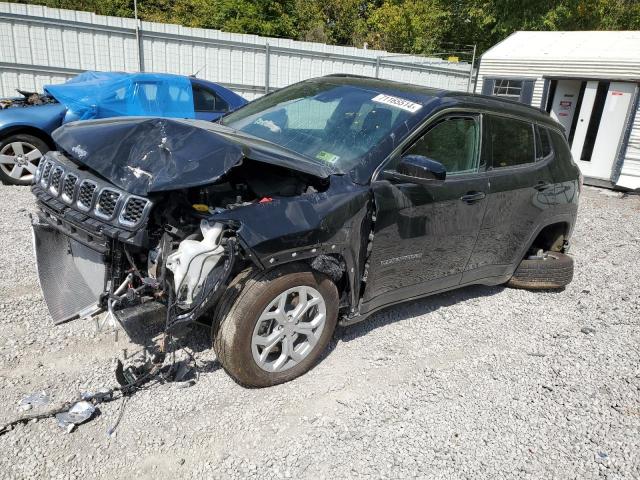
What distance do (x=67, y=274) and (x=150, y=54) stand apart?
10.8 metres

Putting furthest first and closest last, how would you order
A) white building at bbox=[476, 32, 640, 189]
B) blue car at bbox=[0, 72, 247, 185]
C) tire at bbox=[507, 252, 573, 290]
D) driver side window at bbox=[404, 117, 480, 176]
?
white building at bbox=[476, 32, 640, 189] → blue car at bbox=[0, 72, 247, 185] → tire at bbox=[507, 252, 573, 290] → driver side window at bbox=[404, 117, 480, 176]

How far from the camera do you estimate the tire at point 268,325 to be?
2.84 meters

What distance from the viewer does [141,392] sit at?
117 inches

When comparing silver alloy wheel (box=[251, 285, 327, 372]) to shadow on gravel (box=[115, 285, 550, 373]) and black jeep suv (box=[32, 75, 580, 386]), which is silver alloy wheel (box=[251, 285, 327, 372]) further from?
shadow on gravel (box=[115, 285, 550, 373])

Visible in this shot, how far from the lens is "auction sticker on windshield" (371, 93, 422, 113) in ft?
11.8

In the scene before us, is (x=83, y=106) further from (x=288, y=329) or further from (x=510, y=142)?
(x=510, y=142)

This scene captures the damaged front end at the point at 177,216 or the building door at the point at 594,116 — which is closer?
the damaged front end at the point at 177,216

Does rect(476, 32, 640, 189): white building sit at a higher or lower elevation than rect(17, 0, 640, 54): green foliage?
lower

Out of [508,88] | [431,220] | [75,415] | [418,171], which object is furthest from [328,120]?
[508,88]

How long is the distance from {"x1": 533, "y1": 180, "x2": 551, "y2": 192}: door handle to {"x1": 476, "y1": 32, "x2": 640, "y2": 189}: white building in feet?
26.4

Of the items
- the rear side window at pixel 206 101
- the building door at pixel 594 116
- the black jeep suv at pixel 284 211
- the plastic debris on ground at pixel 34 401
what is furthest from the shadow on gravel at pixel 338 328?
the building door at pixel 594 116

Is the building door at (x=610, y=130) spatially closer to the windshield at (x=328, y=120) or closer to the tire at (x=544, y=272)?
the tire at (x=544, y=272)

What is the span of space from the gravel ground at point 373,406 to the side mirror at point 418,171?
4.19 ft

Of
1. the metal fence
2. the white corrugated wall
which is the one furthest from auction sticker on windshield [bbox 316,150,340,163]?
the metal fence
